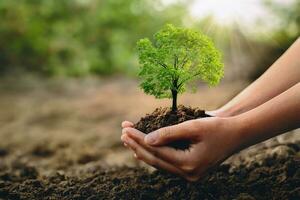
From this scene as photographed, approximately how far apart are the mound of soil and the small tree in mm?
527

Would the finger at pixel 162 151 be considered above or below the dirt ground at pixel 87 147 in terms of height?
below

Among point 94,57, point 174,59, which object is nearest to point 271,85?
point 174,59

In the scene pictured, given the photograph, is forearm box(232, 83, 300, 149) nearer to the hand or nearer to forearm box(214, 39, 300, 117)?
the hand

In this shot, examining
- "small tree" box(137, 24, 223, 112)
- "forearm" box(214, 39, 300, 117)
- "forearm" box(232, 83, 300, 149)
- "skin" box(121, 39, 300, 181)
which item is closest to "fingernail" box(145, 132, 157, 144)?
"skin" box(121, 39, 300, 181)

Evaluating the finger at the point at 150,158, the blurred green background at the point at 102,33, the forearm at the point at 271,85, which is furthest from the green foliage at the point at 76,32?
the finger at the point at 150,158

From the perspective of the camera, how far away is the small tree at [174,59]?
228 cm

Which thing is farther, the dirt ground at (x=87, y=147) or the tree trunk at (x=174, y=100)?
the dirt ground at (x=87, y=147)

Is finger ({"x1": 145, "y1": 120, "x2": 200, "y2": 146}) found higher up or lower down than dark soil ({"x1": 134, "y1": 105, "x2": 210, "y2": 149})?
lower down

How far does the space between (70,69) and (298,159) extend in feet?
19.3

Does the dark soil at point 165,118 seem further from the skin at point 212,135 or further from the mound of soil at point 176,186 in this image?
the mound of soil at point 176,186

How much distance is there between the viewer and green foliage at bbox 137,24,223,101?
2.28 metres

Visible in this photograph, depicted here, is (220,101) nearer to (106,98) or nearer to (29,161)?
(106,98)

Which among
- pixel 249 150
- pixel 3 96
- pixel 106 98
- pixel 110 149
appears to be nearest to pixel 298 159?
pixel 249 150

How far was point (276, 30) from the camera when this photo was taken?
25.6 ft
